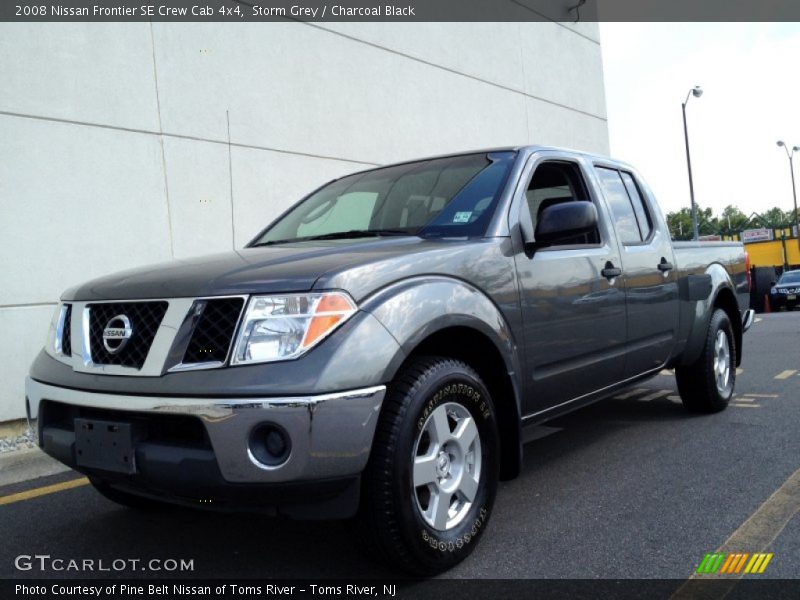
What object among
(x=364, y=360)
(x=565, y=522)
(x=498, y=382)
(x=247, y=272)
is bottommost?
(x=565, y=522)

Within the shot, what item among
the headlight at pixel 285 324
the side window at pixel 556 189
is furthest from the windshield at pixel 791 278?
the headlight at pixel 285 324

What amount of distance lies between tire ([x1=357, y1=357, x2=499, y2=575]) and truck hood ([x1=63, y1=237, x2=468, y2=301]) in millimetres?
466

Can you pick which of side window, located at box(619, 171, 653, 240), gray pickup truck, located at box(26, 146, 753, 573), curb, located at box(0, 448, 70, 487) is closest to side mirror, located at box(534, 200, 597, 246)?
gray pickup truck, located at box(26, 146, 753, 573)

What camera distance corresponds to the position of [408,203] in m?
3.61

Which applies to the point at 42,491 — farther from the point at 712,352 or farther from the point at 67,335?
the point at 712,352

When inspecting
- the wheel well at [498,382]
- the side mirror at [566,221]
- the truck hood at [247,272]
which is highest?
the side mirror at [566,221]

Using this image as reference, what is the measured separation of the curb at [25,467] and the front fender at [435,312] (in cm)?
292

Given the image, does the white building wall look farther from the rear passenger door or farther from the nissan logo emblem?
the rear passenger door

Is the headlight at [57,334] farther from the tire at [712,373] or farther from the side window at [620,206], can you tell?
the tire at [712,373]

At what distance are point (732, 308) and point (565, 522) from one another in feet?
10.2

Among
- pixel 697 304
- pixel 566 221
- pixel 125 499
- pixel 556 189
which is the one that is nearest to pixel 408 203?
pixel 566 221

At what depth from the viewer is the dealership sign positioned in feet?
180

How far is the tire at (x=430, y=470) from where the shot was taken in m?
2.41

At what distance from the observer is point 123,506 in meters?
3.67
